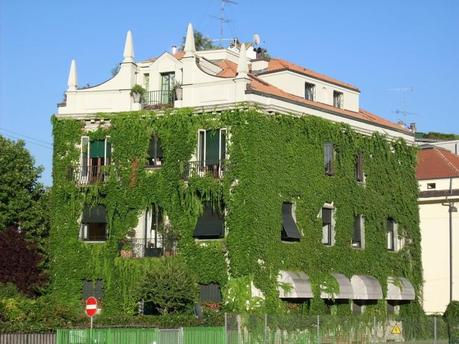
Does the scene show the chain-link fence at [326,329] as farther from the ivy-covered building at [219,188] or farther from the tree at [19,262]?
the tree at [19,262]

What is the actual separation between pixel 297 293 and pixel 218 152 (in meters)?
8.33

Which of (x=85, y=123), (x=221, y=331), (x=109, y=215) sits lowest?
(x=221, y=331)

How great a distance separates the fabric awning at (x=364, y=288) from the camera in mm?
63688

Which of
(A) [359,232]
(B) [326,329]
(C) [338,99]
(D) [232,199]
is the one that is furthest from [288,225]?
(C) [338,99]

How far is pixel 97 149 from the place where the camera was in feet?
206

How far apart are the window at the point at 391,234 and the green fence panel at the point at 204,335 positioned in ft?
67.7

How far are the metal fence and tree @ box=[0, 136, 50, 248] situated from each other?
18428mm

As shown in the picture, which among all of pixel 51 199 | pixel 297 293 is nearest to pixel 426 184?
pixel 297 293

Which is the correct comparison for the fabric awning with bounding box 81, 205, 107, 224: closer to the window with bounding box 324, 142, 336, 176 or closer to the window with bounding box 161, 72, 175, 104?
the window with bounding box 161, 72, 175, 104

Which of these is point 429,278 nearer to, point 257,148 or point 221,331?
point 257,148

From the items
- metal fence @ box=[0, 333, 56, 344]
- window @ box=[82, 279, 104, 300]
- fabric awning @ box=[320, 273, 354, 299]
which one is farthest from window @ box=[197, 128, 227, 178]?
metal fence @ box=[0, 333, 56, 344]

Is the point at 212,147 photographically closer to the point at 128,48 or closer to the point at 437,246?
the point at 128,48

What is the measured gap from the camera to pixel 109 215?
61.4m

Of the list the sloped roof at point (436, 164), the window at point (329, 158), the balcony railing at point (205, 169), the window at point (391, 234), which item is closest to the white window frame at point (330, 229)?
the window at point (329, 158)
